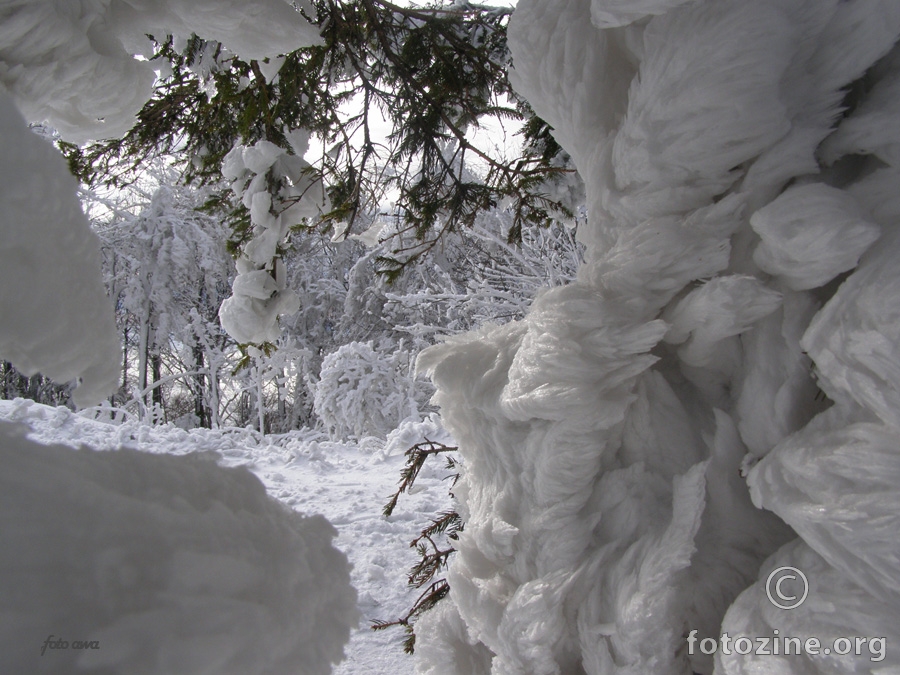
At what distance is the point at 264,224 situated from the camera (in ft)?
5.01

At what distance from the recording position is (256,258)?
156 cm

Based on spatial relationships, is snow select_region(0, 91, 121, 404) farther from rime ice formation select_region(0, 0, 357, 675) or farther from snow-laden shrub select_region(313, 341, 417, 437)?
snow-laden shrub select_region(313, 341, 417, 437)

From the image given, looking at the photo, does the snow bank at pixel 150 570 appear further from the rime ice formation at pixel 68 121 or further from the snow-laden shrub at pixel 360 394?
the snow-laden shrub at pixel 360 394

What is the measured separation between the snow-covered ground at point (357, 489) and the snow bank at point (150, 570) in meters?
0.03

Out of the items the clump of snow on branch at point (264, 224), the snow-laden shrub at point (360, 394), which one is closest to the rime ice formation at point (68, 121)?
the clump of snow on branch at point (264, 224)

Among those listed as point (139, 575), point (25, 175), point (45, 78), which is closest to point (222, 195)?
point (45, 78)

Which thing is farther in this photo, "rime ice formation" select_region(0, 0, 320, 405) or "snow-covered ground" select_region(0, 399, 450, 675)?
"snow-covered ground" select_region(0, 399, 450, 675)

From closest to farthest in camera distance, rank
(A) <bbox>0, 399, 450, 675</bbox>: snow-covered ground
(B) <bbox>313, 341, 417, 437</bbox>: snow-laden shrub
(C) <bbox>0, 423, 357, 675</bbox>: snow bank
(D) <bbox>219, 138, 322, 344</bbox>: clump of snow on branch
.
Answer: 1. (C) <bbox>0, 423, 357, 675</bbox>: snow bank
2. (A) <bbox>0, 399, 450, 675</bbox>: snow-covered ground
3. (D) <bbox>219, 138, 322, 344</bbox>: clump of snow on branch
4. (B) <bbox>313, 341, 417, 437</bbox>: snow-laden shrub

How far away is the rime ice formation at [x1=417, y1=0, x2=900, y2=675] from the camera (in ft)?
1.50

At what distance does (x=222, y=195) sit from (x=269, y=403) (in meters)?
9.03

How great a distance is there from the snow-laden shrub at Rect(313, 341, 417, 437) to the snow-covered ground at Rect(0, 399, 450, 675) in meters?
1.84

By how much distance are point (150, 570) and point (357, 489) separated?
2.82 metres

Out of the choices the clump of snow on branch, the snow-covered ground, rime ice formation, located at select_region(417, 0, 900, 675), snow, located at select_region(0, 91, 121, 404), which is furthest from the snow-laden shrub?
snow, located at select_region(0, 91, 121, 404)

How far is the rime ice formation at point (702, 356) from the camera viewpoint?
458 millimetres
